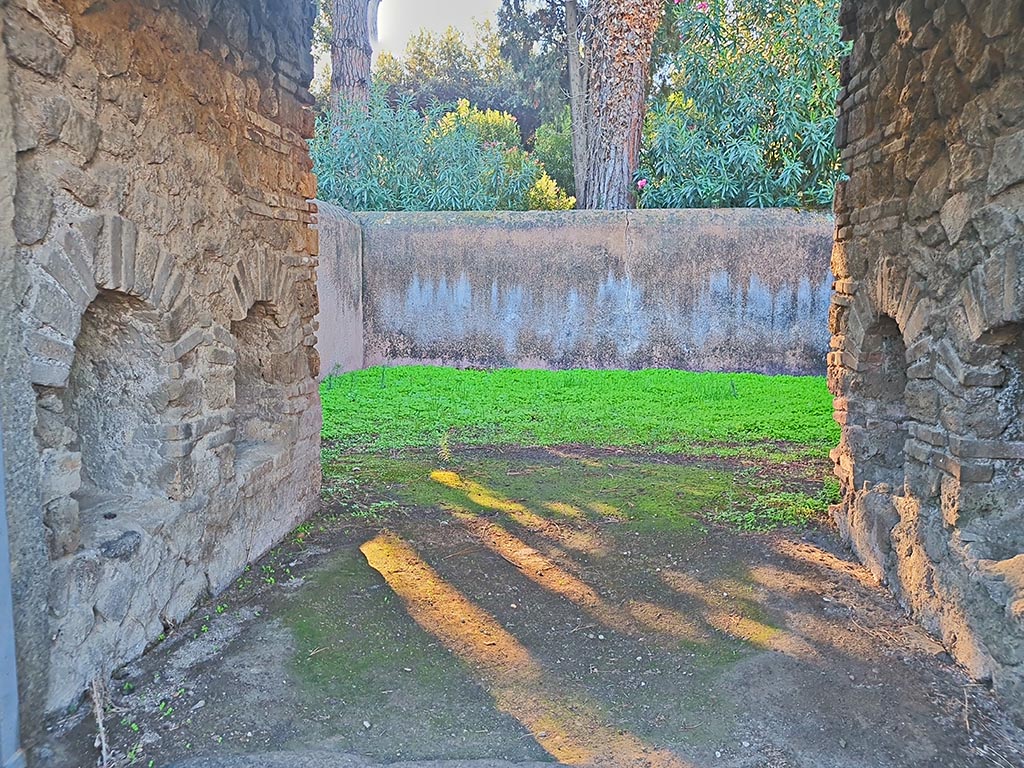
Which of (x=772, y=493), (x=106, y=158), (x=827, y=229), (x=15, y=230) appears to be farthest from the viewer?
(x=827, y=229)

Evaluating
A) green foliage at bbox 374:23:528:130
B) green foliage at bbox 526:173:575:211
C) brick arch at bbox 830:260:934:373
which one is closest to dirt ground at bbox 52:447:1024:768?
brick arch at bbox 830:260:934:373

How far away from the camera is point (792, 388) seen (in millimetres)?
8914

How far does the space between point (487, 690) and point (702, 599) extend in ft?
4.12

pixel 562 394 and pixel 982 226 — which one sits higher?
pixel 982 226

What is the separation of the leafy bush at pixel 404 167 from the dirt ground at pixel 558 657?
7582mm

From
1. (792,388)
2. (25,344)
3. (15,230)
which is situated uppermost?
(15,230)

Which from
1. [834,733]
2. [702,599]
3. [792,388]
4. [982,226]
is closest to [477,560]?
[702,599]

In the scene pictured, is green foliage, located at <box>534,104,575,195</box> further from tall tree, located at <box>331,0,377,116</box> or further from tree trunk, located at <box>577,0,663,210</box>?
tall tree, located at <box>331,0,377,116</box>

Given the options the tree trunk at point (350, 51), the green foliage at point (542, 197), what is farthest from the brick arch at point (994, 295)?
the tree trunk at point (350, 51)

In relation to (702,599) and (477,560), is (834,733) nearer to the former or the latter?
(702,599)

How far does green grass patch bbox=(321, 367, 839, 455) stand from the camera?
6.88 m

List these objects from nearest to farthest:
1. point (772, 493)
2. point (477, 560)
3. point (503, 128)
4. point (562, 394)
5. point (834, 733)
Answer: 1. point (834, 733)
2. point (477, 560)
3. point (772, 493)
4. point (562, 394)
5. point (503, 128)

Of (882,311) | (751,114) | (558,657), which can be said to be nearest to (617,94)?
(751,114)

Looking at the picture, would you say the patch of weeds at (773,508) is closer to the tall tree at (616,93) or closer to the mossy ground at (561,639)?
the mossy ground at (561,639)
